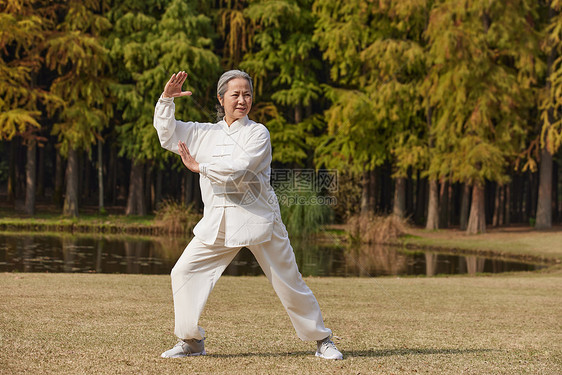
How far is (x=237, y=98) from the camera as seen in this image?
5.18m

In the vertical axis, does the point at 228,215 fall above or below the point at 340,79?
below

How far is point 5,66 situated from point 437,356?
2511 centimetres

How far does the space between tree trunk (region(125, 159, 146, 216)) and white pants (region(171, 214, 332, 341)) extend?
26982mm

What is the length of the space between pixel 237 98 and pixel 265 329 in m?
2.62

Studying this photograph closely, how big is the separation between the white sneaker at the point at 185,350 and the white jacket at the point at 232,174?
82 cm

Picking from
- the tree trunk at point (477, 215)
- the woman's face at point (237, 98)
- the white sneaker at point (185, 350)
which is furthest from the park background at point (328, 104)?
the woman's face at point (237, 98)

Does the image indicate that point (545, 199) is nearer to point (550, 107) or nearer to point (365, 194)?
point (550, 107)

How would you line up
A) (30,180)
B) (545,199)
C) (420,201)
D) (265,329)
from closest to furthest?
(265,329) < (30,180) < (545,199) < (420,201)

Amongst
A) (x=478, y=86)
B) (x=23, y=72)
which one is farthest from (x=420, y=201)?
(x=23, y=72)

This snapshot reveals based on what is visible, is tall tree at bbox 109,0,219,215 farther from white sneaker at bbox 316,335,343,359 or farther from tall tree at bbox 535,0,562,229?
white sneaker at bbox 316,335,343,359

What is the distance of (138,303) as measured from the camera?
8.36 metres

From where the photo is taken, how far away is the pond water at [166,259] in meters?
15.4

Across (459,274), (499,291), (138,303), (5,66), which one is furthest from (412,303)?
(5,66)

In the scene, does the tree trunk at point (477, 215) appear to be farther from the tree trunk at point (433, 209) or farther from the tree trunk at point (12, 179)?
the tree trunk at point (12, 179)
